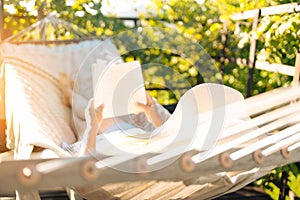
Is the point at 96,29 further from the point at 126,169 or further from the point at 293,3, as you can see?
the point at 126,169

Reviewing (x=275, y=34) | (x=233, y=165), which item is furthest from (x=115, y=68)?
(x=233, y=165)

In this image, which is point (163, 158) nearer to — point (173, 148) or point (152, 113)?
point (173, 148)

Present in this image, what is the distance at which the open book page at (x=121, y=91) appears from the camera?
8.38 ft

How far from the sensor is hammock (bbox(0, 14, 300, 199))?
1.13 m

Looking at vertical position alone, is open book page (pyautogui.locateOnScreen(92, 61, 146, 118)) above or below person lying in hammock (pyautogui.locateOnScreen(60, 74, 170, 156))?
above

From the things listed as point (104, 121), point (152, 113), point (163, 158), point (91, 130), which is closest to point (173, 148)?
point (163, 158)

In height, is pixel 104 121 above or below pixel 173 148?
below

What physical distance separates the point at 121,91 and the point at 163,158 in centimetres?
141

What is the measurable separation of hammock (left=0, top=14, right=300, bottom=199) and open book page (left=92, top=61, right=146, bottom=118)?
1.00 feet

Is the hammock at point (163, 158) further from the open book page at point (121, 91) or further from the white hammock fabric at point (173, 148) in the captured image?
the open book page at point (121, 91)

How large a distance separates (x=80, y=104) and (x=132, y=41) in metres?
0.97

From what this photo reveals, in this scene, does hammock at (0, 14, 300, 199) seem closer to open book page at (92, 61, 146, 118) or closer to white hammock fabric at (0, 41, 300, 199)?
white hammock fabric at (0, 41, 300, 199)

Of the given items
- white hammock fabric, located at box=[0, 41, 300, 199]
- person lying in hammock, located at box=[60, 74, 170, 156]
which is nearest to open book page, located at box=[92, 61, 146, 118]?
person lying in hammock, located at box=[60, 74, 170, 156]

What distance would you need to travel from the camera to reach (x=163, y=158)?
4.14ft
